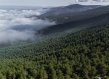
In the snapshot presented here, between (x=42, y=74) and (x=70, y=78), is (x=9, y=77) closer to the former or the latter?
(x=42, y=74)

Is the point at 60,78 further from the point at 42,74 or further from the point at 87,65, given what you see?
the point at 87,65

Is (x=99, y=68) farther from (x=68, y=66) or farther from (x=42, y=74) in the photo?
(x=42, y=74)

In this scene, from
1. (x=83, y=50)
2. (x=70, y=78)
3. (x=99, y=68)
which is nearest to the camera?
(x=70, y=78)

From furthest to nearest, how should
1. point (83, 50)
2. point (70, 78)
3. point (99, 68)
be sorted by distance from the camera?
point (83, 50)
point (99, 68)
point (70, 78)

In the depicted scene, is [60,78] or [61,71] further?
[61,71]

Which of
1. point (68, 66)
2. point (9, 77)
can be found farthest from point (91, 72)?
point (9, 77)

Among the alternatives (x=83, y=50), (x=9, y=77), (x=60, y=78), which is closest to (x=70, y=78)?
(x=60, y=78)

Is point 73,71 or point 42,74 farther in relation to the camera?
point 73,71
